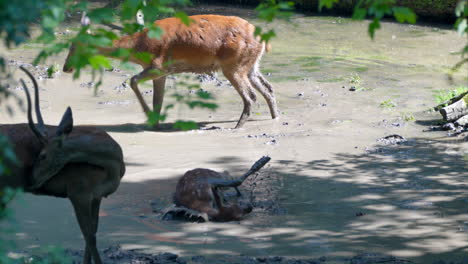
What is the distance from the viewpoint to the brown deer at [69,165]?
3787 mm

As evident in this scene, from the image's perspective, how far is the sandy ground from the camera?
5.28 m

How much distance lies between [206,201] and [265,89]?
4.32m

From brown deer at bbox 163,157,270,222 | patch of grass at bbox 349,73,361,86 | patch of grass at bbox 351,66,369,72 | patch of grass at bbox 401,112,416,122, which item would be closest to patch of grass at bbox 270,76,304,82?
patch of grass at bbox 349,73,361,86

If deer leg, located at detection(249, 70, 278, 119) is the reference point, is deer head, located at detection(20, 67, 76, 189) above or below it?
above

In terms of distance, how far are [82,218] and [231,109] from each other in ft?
21.4

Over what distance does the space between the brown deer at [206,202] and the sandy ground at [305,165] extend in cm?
9

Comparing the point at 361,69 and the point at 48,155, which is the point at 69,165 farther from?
the point at 361,69

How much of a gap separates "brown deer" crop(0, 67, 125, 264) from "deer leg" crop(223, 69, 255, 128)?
5.43m

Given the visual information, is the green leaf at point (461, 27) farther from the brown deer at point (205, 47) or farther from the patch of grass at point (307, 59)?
the patch of grass at point (307, 59)

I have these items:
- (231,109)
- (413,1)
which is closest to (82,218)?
(231,109)

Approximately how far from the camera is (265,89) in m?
9.88

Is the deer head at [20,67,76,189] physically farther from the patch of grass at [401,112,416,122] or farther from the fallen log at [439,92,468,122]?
the patch of grass at [401,112,416,122]

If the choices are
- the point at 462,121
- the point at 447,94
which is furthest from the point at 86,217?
the point at 447,94

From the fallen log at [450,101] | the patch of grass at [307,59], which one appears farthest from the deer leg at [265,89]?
the patch of grass at [307,59]
